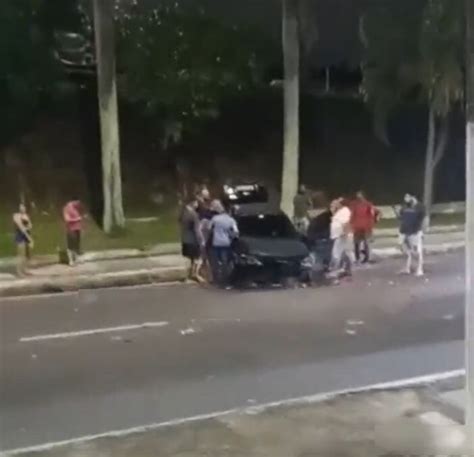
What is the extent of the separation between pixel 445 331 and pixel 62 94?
1004mm

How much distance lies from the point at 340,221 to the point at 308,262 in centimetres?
11

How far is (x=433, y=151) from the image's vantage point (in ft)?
6.56

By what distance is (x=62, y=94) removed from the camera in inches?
67.5

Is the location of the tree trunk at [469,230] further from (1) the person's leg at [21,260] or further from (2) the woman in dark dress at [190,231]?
(1) the person's leg at [21,260]

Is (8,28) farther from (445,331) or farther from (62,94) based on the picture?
(445,331)

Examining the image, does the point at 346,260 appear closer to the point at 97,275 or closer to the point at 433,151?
the point at 433,151

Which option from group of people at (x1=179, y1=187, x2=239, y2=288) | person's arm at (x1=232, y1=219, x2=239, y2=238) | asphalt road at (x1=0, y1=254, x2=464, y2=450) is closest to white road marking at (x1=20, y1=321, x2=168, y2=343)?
asphalt road at (x1=0, y1=254, x2=464, y2=450)

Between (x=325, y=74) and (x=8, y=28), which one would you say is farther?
(x=325, y=74)

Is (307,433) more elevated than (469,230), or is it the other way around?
(469,230)

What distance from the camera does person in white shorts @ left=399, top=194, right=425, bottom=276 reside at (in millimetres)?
1986

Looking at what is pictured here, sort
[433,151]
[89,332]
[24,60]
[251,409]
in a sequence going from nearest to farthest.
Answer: [24,60]
[89,332]
[251,409]
[433,151]

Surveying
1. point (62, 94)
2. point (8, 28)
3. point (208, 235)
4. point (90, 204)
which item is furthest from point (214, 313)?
point (8, 28)

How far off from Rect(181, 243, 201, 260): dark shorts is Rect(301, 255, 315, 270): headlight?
249mm

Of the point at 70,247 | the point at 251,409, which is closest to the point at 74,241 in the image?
the point at 70,247
